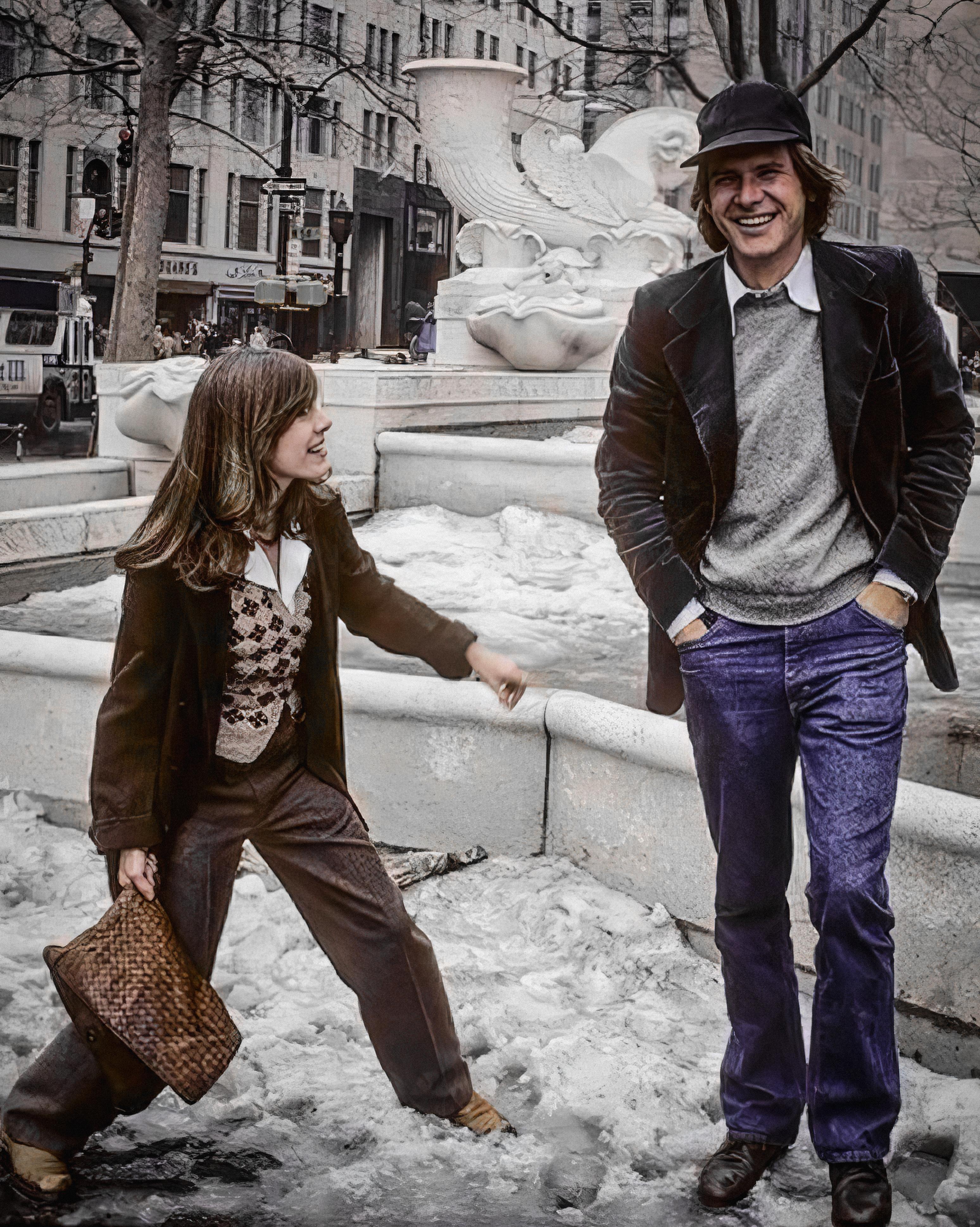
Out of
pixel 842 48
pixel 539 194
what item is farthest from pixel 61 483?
pixel 842 48

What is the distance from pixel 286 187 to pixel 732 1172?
16.0 meters

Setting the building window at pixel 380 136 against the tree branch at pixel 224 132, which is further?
the tree branch at pixel 224 132

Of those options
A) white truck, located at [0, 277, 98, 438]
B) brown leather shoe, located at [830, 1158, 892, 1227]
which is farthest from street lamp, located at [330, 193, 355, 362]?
brown leather shoe, located at [830, 1158, 892, 1227]

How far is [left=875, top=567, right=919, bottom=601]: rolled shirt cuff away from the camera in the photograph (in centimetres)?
259

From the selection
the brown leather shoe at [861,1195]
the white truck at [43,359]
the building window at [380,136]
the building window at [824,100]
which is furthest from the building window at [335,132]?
the brown leather shoe at [861,1195]

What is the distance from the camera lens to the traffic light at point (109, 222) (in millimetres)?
14906

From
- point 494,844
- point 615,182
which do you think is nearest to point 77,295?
point 615,182

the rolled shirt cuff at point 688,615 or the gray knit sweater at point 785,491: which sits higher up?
the gray knit sweater at point 785,491

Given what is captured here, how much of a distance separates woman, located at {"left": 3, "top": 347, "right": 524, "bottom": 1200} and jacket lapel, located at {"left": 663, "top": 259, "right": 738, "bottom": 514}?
0.49 metres

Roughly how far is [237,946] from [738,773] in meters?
1.58

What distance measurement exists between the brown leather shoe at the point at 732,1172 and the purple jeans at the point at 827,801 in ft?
0.47

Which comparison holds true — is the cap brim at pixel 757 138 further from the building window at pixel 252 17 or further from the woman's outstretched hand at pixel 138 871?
the building window at pixel 252 17

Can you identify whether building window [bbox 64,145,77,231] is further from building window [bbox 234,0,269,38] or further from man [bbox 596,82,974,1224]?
man [bbox 596,82,974,1224]

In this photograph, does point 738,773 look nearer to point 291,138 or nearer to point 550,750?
point 550,750
